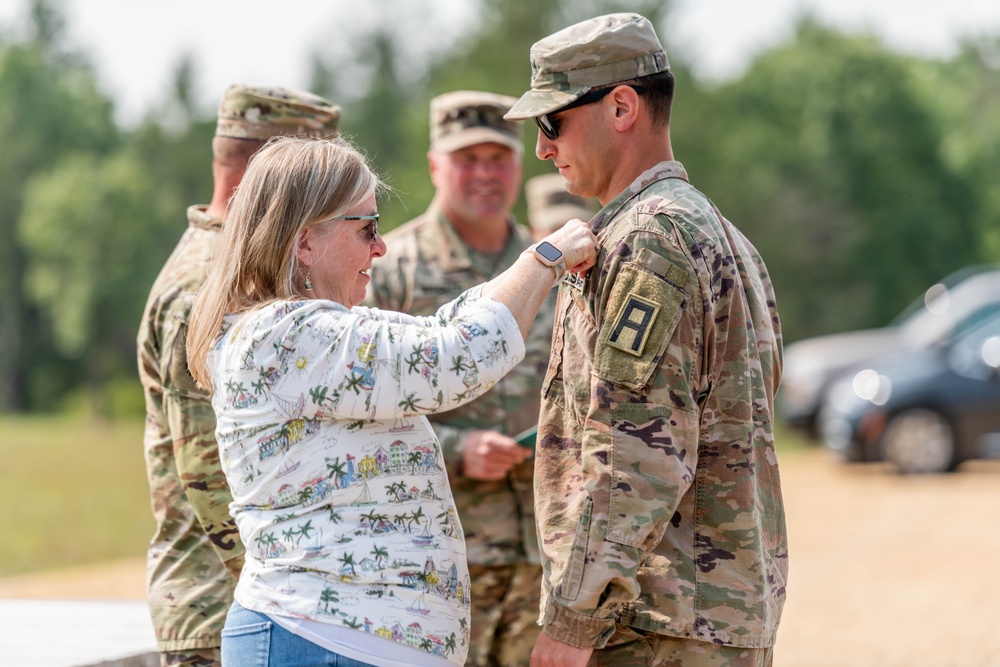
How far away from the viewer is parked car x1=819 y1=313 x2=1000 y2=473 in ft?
50.5

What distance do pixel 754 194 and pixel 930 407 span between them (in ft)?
96.7

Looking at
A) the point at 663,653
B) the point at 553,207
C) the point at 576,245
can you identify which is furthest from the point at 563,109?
the point at 553,207

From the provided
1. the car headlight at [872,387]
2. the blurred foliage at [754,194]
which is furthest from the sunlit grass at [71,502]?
the blurred foliage at [754,194]

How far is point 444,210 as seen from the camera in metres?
5.06

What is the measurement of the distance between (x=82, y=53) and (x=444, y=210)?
63421mm

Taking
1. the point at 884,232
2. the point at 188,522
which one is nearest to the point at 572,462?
the point at 188,522

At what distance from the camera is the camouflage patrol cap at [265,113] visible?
3.98 metres

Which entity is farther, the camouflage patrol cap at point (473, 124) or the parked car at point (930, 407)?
the parked car at point (930, 407)

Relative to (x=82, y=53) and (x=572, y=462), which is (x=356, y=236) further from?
(x=82, y=53)

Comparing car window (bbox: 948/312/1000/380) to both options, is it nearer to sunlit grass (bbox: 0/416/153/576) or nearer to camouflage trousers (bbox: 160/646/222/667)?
sunlit grass (bbox: 0/416/153/576)

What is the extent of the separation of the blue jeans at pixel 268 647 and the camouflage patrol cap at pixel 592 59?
1.19 m

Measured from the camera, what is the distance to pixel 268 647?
264cm

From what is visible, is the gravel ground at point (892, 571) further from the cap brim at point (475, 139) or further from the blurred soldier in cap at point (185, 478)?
the blurred soldier in cap at point (185, 478)

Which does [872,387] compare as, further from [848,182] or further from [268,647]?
[848,182]
